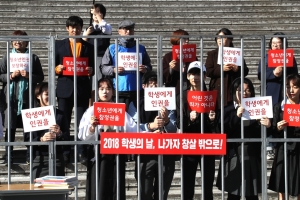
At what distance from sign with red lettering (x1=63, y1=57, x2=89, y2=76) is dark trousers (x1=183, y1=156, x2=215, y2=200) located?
1.45 metres

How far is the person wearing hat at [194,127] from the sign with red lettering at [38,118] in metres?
1.34

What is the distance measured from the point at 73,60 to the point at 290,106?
7.71 feet

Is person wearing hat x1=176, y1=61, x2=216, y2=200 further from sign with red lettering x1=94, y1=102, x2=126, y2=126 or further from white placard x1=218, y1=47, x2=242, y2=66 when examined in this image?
sign with red lettering x1=94, y1=102, x2=126, y2=126

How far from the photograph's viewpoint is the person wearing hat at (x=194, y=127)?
1185 centimetres

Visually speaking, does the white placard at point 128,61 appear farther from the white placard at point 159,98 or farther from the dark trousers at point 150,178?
the dark trousers at point 150,178

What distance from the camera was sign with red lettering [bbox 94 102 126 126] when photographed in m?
11.7

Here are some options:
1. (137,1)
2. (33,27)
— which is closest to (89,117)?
(33,27)

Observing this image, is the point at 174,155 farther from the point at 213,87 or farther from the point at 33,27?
the point at 33,27

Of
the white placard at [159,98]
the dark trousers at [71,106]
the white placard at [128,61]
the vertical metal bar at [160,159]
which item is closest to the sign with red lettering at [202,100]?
the white placard at [159,98]

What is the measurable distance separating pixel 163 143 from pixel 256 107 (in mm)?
1053

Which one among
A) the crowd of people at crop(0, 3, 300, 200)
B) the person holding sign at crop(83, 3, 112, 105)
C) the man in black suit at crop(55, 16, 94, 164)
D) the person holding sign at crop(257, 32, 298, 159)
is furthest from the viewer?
the person holding sign at crop(83, 3, 112, 105)

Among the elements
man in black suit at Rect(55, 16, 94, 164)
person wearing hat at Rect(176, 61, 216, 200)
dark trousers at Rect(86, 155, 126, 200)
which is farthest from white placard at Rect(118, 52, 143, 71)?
dark trousers at Rect(86, 155, 126, 200)

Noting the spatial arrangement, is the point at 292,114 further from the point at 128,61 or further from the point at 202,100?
the point at 128,61

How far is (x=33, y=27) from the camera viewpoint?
18.5m
